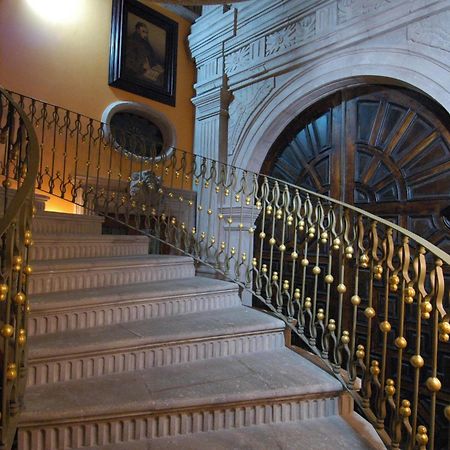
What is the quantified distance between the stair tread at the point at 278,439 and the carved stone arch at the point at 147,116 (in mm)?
3782

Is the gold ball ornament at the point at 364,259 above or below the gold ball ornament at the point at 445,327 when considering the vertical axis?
above

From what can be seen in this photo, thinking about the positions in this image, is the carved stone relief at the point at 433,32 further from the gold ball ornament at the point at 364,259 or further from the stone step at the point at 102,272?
the stone step at the point at 102,272

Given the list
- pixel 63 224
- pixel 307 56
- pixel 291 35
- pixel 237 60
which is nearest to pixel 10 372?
pixel 63 224

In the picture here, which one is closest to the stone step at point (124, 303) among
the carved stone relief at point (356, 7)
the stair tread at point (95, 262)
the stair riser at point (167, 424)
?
the stair tread at point (95, 262)

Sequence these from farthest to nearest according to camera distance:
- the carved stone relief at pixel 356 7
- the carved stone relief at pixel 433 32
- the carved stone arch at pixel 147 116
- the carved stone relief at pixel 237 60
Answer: the carved stone arch at pixel 147 116, the carved stone relief at pixel 237 60, the carved stone relief at pixel 356 7, the carved stone relief at pixel 433 32

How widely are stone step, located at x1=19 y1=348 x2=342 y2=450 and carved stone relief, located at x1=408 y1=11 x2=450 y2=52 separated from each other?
290 centimetres

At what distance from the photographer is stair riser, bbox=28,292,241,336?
76.5 inches

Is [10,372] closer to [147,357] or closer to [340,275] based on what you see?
[147,357]

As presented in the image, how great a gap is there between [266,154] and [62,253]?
9.32 feet

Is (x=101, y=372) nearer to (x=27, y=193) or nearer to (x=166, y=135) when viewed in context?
(x=27, y=193)

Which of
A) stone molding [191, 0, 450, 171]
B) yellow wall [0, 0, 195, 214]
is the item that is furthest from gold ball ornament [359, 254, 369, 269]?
yellow wall [0, 0, 195, 214]

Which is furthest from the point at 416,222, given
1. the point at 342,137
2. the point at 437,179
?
the point at 342,137

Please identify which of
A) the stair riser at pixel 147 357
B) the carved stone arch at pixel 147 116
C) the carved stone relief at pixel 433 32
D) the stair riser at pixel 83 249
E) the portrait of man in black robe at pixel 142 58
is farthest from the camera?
the portrait of man in black robe at pixel 142 58

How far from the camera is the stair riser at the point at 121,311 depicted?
194 cm
